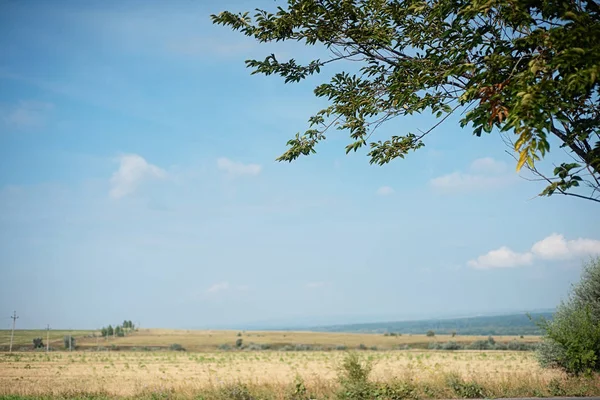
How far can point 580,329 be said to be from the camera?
677 inches

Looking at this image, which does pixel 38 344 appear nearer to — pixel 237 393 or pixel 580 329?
pixel 237 393

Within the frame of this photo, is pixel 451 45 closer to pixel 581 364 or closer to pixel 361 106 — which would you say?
pixel 361 106

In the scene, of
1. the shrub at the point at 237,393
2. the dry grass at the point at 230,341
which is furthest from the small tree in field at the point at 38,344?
the shrub at the point at 237,393

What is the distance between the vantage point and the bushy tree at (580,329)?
17.0 m

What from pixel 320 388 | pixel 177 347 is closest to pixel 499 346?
pixel 177 347

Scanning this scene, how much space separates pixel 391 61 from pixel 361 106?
0.94 metres

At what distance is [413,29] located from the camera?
28.2 ft

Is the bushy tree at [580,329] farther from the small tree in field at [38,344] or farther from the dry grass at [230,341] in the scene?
the small tree in field at [38,344]

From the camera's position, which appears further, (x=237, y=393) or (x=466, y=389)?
(x=466, y=389)

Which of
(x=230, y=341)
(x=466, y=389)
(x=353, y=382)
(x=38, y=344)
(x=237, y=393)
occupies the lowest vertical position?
(x=230, y=341)

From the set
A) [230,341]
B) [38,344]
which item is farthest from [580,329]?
[230,341]

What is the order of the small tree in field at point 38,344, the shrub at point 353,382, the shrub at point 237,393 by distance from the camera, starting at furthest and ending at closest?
the small tree in field at point 38,344 → the shrub at point 237,393 → the shrub at point 353,382

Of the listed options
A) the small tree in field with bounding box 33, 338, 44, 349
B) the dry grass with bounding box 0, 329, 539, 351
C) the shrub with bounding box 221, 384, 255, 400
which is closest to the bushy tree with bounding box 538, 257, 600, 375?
the shrub with bounding box 221, 384, 255, 400

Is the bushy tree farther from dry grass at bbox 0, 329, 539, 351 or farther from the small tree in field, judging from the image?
the small tree in field
